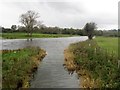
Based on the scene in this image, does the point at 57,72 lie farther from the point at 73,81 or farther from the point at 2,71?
the point at 2,71

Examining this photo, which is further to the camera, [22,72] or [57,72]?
[57,72]

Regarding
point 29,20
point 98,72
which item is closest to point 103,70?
point 98,72

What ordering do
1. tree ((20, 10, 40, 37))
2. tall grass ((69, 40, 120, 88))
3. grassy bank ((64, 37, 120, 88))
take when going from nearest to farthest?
tall grass ((69, 40, 120, 88)), grassy bank ((64, 37, 120, 88)), tree ((20, 10, 40, 37))

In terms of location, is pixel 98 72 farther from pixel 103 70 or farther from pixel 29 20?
pixel 29 20

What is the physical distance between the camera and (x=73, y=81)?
893 inches

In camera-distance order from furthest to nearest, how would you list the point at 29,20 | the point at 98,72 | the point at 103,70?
the point at 29,20, the point at 98,72, the point at 103,70

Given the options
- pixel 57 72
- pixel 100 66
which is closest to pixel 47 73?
pixel 57 72

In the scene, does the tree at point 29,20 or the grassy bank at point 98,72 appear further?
the tree at point 29,20

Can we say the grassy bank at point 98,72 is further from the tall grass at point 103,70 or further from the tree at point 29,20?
the tree at point 29,20

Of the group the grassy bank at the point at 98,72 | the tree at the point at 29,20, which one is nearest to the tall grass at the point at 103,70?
the grassy bank at the point at 98,72

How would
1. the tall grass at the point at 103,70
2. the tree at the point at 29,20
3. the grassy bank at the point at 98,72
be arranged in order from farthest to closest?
the tree at the point at 29,20, the grassy bank at the point at 98,72, the tall grass at the point at 103,70

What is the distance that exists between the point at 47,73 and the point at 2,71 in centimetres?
457

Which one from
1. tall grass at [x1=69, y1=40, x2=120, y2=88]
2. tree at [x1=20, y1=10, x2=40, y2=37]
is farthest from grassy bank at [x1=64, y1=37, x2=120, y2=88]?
tree at [x1=20, y1=10, x2=40, y2=37]

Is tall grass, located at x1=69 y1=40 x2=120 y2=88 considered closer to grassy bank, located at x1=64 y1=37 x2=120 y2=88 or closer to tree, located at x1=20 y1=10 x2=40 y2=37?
grassy bank, located at x1=64 y1=37 x2=120 y2=88
